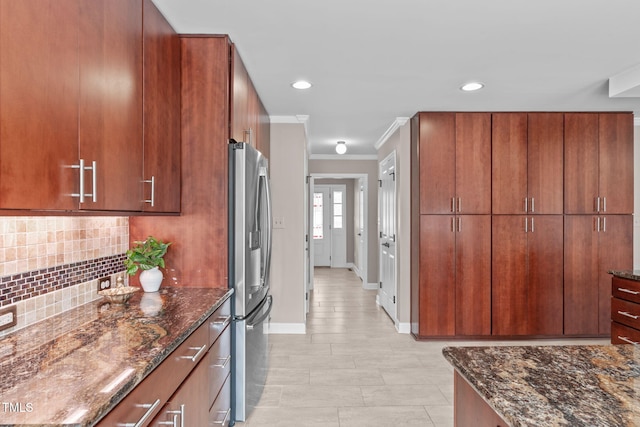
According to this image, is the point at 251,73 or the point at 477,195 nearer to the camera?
the point at 251,73

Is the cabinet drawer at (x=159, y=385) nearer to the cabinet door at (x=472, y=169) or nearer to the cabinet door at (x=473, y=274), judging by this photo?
the cabinet door at (x=473, y=274)

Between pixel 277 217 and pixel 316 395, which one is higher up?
pixel 277 217

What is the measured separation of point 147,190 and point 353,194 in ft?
25.9

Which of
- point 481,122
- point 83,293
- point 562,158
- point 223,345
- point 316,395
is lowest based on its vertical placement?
point 316,395

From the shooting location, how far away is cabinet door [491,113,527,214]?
13.1 feet

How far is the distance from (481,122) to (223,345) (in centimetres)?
337

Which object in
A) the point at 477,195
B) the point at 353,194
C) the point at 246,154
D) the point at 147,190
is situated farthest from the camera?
the point at 353,194

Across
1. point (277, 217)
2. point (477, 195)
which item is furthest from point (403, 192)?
point (277, 217)

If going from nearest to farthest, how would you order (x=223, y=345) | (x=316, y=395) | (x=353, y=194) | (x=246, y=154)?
(x=223, y=345) < (x=246, y=154) < (x=316, y=395) < (x=353, y=194)

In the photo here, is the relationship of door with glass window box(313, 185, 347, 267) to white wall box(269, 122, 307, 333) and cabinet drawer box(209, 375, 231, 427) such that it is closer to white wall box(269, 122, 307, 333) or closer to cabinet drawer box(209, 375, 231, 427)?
white wall box(269, 122, 307, 333)

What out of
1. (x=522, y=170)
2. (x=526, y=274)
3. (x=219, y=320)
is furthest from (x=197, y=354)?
(x=522, y=170)

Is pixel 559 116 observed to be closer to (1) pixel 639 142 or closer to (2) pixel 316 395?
(1) pixel 639 142

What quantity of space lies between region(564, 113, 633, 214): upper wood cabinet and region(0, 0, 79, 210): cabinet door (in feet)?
14.3

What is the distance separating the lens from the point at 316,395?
2.85 m
